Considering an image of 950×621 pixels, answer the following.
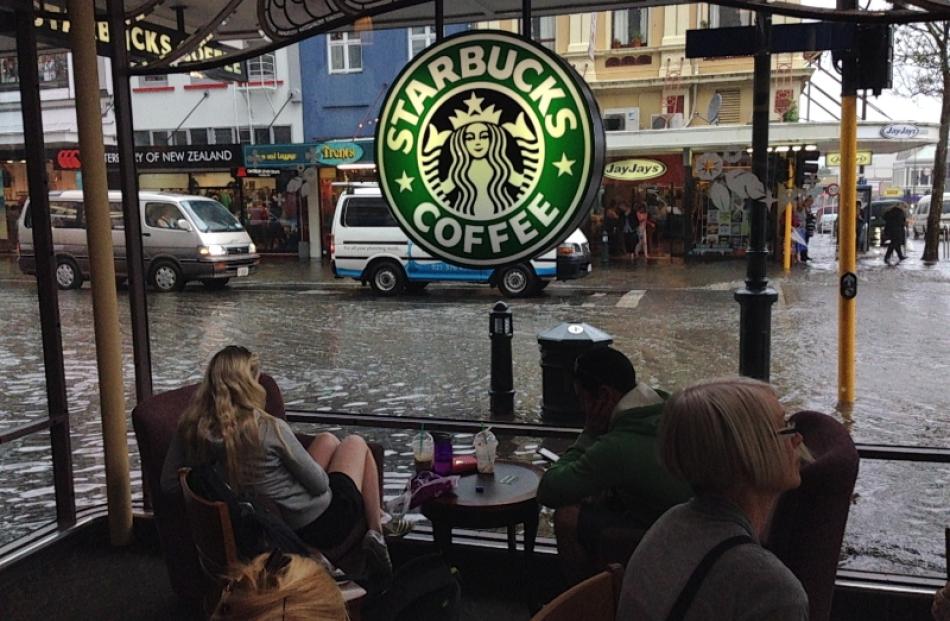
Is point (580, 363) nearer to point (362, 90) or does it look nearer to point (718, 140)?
point (718, 140)

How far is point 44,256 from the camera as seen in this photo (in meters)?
3.72

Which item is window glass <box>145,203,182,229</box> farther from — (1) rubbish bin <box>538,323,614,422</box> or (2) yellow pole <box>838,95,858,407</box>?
(2) yellow pole <box>838,95,858,407</box>

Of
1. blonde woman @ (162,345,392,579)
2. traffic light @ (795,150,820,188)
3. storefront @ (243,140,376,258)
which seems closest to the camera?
blonde woman @ (162,345,392,579)

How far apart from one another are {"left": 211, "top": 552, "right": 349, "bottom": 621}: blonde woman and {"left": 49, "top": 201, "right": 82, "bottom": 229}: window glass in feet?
42.2

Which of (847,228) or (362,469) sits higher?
(847,228)

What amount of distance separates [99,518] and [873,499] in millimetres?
4427

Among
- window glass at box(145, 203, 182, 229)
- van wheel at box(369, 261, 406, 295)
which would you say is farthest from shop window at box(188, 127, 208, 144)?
van wheel at box(369, 261, 406, 295)

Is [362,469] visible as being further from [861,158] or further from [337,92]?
[337,92]

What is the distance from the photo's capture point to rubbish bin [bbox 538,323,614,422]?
6.39m

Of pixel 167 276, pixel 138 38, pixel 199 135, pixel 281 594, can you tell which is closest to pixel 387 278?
pixel 167 276

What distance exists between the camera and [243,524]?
2.55 meters

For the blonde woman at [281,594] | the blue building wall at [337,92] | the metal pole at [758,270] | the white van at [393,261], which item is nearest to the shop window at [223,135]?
the blue building wall at [337,92]

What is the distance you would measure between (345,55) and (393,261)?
29.5ft

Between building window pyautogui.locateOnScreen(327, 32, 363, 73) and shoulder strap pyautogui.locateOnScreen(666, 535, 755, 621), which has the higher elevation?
building window pyautogui.locateOnScreen(327, 32, 363, 73)
